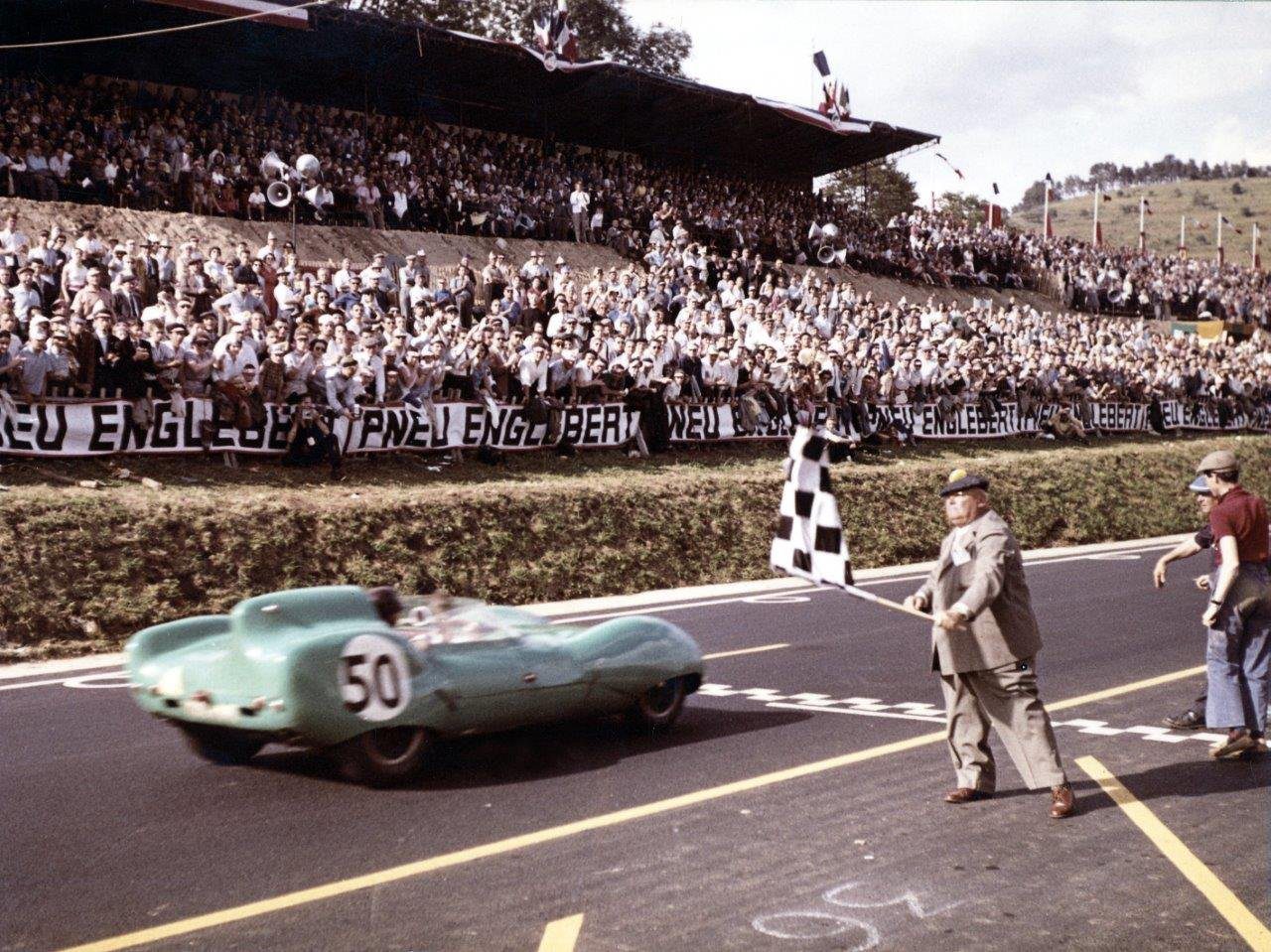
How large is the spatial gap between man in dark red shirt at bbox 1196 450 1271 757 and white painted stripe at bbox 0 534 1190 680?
6.98 metres

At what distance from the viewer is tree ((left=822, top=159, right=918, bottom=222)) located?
252 ft

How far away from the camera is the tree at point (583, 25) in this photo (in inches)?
2010

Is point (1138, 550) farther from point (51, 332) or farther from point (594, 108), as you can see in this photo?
point (594, 108)

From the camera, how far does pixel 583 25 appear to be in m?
56.9

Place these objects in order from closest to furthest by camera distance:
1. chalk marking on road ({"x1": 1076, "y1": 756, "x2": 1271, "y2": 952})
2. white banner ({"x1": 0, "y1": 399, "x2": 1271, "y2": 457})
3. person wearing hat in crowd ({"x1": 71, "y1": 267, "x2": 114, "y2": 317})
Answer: chalk marking on road ({"x1": 1076, "y1": 756, "x2": 1271, "y2": 952})
white banner ({"x1": 0, "y1": 399, "x2": 1271, "y2": 457})
person wearing hat in crowd ({"x1": 71, "y1": 267, "x2": 114, "y2": 317})

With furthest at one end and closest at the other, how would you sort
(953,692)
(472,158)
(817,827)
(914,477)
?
(472,158)
(914,477)
(953,692)
(817,827)

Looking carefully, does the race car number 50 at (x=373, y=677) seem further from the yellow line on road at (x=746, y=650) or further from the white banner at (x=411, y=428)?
the white banner at (x=411, y=428)

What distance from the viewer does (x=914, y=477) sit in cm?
2142

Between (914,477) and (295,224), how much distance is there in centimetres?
1235

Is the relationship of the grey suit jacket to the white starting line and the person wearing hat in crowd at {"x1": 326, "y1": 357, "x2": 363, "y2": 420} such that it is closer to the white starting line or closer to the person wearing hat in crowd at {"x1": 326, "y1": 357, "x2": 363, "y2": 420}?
the white starting line

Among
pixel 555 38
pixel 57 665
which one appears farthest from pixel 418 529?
pixel 555 38

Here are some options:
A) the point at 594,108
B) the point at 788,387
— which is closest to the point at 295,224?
the point at 788,387

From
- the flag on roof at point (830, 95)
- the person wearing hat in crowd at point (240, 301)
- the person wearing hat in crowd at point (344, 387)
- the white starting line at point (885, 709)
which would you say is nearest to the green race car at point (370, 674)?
the white starting line at point (885, 709)

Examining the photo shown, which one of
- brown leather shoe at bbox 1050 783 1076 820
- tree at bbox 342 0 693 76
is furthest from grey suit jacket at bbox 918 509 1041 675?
tree at bbox 342 0 693 76
